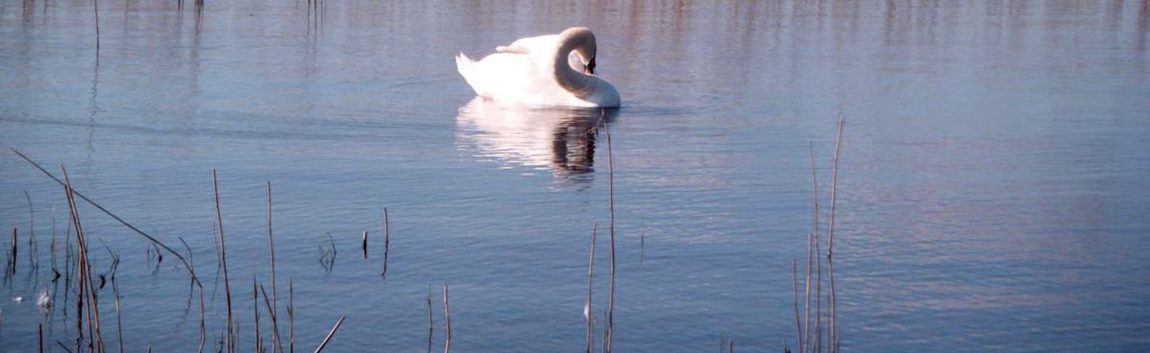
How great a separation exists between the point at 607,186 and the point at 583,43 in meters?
4.91

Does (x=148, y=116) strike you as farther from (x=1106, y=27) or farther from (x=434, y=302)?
(x=1106, y=27)

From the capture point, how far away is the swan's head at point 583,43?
13852 mm

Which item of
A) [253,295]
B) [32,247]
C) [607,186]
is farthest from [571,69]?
[253,295]

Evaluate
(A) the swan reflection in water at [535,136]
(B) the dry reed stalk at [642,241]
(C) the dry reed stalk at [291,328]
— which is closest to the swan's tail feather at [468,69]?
(A) the swan reflection in water at [535,136]

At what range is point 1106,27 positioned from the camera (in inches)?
851

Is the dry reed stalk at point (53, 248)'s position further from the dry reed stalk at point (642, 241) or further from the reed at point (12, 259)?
the dry reed stalk at point (642, 241)

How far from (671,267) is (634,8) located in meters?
18.1

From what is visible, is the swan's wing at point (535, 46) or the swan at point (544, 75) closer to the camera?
the swan at point (544, 75)

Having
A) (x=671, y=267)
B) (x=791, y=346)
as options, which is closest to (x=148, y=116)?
(x=671, y=267)

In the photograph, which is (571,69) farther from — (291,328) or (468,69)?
(291,328)

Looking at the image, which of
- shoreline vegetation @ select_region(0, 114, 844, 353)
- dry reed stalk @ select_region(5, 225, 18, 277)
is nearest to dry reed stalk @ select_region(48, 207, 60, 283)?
shoreline vegetation @ select_region(0, 114, 844, 353)

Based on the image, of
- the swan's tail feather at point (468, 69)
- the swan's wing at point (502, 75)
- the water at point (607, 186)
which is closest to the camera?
the water at point (607, 186)

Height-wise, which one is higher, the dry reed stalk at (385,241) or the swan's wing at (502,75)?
the swan's wing at (502,75)

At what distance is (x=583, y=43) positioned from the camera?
1409 cm
